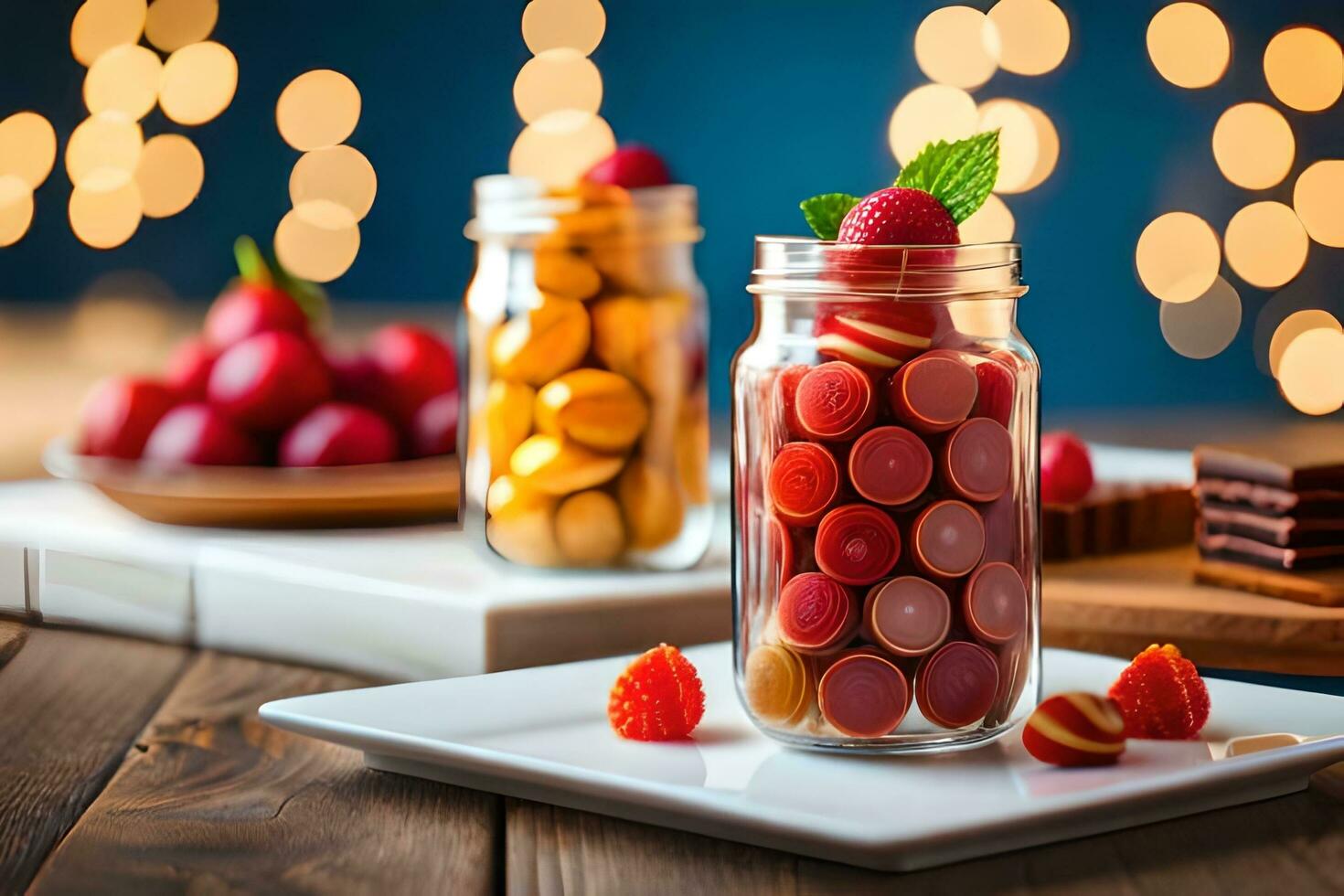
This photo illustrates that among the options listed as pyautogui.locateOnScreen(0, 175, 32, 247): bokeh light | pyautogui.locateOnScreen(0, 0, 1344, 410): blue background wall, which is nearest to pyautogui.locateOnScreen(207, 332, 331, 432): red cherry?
pyautogui.locateOnScreen(0, 0, 1344, 410): blue background wall

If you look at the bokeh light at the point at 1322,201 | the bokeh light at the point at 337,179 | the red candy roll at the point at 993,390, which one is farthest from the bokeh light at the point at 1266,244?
the red candy roll at the point at 993,390

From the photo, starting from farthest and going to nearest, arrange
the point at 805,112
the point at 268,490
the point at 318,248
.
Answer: the point at 318,248 → the point at 805,112 → the point at 268,490

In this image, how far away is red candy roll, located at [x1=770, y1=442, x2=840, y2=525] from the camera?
585 mm

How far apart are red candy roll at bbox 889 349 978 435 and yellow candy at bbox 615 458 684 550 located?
33cm

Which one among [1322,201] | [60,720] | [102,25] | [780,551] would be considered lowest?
[60,720]

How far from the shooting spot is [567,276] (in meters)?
0.90

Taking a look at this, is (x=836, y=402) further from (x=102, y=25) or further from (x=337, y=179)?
(x=337, y=179)

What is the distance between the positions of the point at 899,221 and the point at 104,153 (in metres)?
2.56

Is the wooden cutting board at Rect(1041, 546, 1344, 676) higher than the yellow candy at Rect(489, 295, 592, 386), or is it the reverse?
the yellow candy at Rect(489, 295, 592, 386)

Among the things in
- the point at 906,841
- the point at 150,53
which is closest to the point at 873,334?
the point at 906,841

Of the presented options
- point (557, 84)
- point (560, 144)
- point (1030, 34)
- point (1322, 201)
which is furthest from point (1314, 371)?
point (560, 144)

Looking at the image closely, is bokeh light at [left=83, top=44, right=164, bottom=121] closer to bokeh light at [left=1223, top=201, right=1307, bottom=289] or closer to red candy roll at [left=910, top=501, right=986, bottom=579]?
bokeh light at [left=1223, top=201, right=1307, bottom=289]

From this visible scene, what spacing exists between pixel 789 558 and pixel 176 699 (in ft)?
1.26

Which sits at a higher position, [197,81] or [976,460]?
[197,81]
